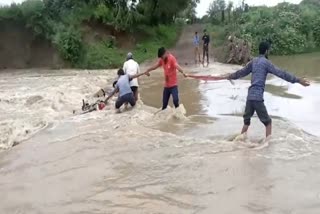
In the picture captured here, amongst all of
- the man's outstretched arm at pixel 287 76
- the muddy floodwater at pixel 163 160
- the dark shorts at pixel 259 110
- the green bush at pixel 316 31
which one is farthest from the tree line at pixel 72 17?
the man's outstretched arm at pixel 287 76

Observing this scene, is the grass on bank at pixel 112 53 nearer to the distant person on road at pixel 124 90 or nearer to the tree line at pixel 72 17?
the tree line at pixel 72 17

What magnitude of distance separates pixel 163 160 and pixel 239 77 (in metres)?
1.98

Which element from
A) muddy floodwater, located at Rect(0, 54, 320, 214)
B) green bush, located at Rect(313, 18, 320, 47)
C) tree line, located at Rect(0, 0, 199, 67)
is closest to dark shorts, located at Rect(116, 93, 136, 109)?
muddy floodwater, located at Rect(0, 54, 320, 214)

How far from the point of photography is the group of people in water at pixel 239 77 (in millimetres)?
8062

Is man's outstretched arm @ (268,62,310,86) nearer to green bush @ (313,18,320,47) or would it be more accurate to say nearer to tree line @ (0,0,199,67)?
tree line @ (0,0,199,67)

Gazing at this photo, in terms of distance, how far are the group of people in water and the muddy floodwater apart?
1.50 ft

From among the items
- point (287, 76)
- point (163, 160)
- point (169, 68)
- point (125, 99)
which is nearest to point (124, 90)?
point (125, 99)

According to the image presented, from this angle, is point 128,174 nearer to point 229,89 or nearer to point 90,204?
point 90,204

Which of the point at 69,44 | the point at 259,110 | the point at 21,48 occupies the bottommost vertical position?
the point at 259,110

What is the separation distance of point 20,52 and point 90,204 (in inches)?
1089

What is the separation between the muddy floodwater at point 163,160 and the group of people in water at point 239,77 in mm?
456

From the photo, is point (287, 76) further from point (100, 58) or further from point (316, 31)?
point (316, 31)

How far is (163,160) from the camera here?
7.78m

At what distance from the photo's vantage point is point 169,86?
10.6 metres
